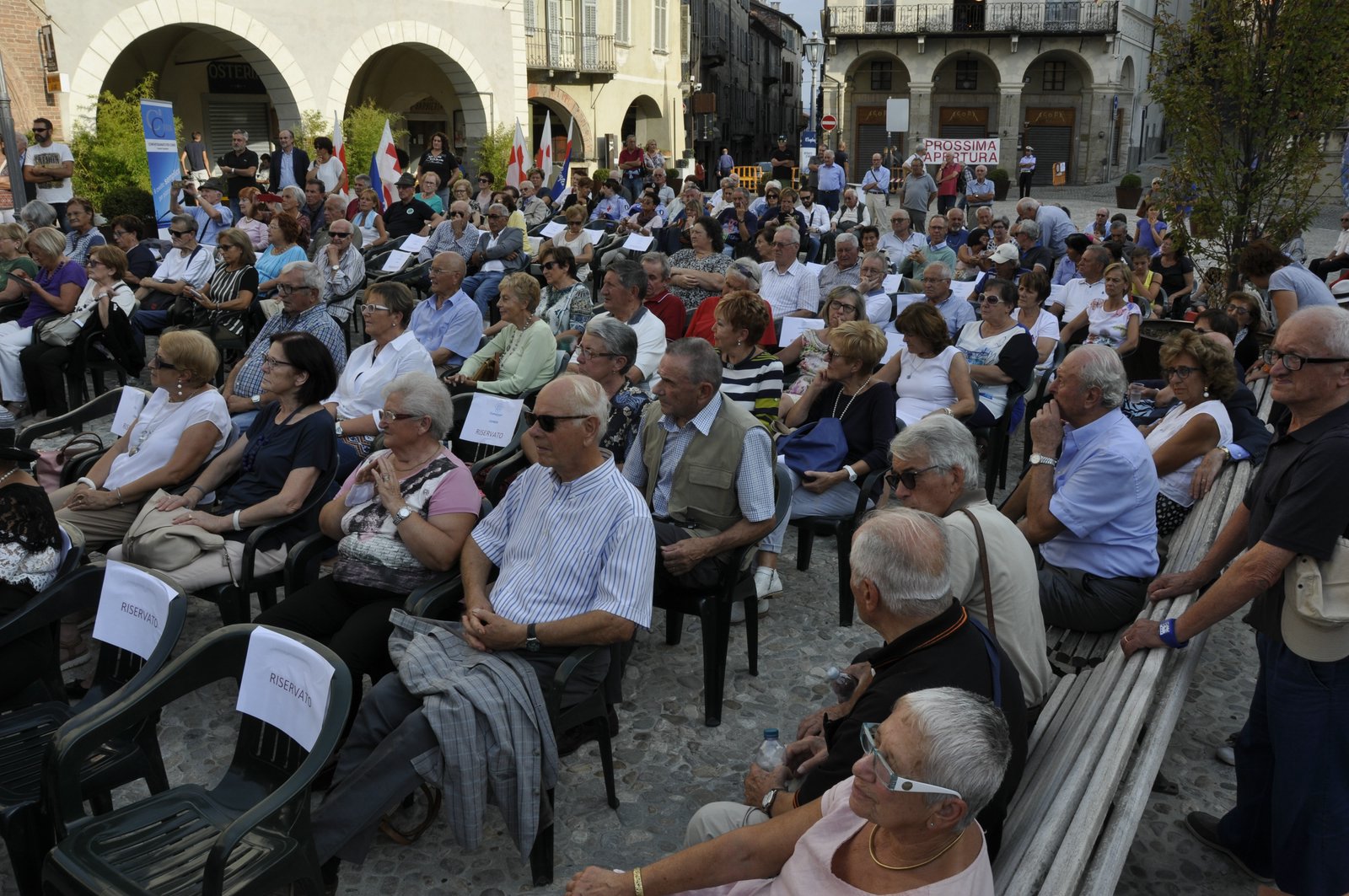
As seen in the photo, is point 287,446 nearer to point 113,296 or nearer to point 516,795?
point 516,795

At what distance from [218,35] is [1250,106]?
18.6m

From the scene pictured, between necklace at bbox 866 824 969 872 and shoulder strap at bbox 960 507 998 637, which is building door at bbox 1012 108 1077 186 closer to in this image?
shoulder strap at bbox 960 507 998 637

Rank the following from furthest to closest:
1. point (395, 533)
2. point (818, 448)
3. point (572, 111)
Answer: point (572, 111) < point (818, 448) < point (395, 533)

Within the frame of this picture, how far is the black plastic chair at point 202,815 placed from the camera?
92.1 inches

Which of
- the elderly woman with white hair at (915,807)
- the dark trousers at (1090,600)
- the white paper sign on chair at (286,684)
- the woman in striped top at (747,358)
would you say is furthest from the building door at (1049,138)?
the elderly woman with white hair at (915,807)

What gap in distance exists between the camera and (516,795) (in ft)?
9.18

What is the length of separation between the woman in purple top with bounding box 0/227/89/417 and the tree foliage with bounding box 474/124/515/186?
13720mm

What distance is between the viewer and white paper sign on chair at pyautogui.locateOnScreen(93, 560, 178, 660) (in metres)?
2.87

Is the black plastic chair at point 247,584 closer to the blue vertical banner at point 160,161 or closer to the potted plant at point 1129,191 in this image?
the blue vertical banner at point 160,161

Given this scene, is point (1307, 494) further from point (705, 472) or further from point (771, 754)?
point (705, 472)

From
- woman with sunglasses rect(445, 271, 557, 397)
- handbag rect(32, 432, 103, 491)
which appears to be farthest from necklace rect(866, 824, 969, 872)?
handbag rect(32, 432, 103, 491)

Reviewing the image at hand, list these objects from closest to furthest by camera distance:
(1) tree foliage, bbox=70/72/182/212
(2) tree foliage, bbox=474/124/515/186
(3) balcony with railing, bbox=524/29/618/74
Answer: (1) tree foliage, bbox=70/72/182/212
(2) tree foliage, bbox=474/124/515/186
(3) balcony with railing, bbox=524/29/618/74

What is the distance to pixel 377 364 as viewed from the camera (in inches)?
207

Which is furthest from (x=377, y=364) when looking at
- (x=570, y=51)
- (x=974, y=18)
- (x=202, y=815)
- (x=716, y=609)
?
(x=974, y=18)
